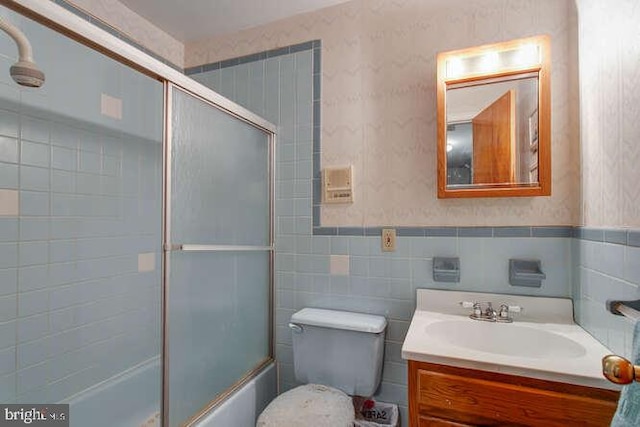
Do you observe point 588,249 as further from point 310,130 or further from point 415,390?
point 310,130

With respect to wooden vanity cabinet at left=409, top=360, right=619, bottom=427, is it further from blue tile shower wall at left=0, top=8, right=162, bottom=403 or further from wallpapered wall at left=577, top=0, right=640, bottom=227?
blue tile shower wall at left=0, top=8, right=162, bottom=403

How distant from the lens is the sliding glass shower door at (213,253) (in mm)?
1186

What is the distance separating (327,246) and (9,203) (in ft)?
4.47

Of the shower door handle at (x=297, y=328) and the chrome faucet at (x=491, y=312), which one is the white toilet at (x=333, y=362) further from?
the chrome faucet at (x=491, y=312)

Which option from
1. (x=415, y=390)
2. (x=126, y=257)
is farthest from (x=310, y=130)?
(x=415, y=390)

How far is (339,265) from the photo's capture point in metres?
Answer: 1.62

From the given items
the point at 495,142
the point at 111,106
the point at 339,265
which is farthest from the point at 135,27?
the point at 495,142

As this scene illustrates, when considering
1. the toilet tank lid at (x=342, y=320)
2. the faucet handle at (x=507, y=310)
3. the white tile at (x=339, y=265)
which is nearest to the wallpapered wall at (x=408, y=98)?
the white tile at (x=339, y=265)

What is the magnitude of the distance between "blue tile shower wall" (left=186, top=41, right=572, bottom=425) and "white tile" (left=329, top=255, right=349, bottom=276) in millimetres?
20

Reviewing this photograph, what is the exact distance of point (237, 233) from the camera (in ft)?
5.11

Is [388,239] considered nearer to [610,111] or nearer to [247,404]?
[610,111]

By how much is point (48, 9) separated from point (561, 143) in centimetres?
178

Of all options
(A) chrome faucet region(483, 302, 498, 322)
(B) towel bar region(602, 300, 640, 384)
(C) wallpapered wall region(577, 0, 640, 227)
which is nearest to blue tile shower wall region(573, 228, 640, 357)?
(C) wallpapered wall region(577, 0, 640, 227)

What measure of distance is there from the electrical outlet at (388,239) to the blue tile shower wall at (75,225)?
1.01 m
